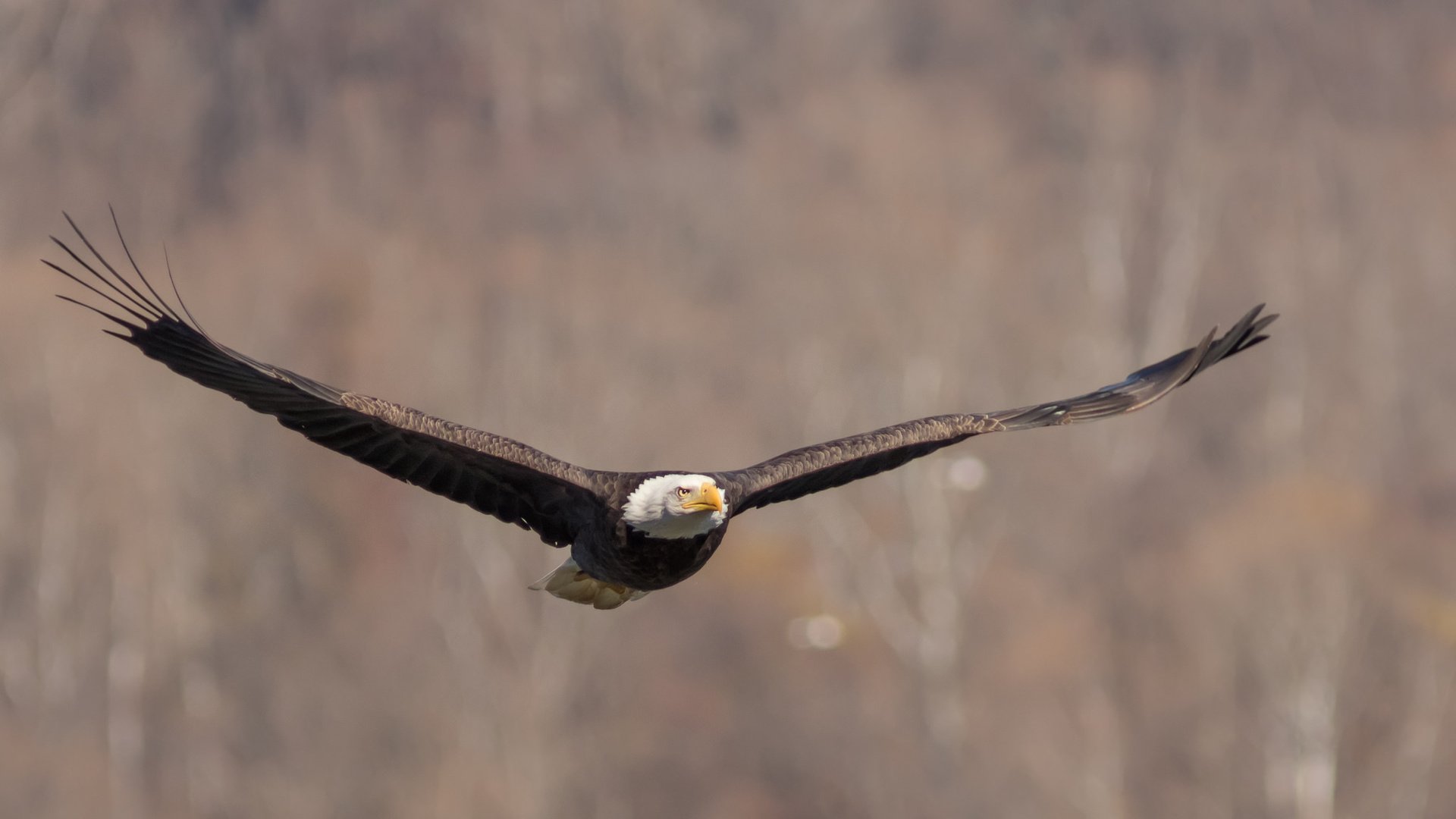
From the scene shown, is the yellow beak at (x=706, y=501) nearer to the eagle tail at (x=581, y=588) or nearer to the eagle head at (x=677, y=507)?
the eagle head at (x=677, y=507)

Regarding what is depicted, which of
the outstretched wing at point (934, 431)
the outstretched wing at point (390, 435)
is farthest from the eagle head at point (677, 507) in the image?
the outstretched wing at point (934, 431)

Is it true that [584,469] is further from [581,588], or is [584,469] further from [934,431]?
[934,431]

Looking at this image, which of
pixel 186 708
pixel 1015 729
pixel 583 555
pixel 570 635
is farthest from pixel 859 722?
pixel 583 555

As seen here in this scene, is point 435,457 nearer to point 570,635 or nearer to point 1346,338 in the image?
point 570,635

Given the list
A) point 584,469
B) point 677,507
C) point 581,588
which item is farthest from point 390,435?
point 677,507

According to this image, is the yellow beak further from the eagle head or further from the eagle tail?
the eagle tail
